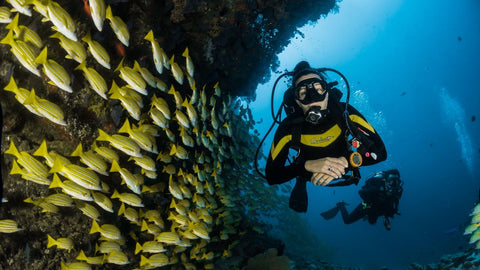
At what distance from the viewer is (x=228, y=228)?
6527 mm

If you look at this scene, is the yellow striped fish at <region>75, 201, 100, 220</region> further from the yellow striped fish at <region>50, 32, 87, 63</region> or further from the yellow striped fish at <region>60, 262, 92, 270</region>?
the yellow striped fish at <region>50, 32, 87, 63</region>

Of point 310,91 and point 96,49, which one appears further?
point 310,91

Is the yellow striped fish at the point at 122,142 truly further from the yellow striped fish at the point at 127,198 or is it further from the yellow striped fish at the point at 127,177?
the yellow striped fish at the point at 127,198

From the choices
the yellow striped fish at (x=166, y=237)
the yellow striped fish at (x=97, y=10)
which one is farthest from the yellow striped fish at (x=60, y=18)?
the yellow striped fish at (x=166, y=237)

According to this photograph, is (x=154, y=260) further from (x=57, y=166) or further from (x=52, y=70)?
(x=52, y=70)

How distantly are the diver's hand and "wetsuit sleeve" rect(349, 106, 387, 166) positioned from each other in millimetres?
564

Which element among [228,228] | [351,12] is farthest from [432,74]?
[228,228]

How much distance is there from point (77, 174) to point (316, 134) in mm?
3781

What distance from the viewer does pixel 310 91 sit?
4.30 m

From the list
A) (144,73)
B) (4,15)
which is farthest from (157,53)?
(4,15)

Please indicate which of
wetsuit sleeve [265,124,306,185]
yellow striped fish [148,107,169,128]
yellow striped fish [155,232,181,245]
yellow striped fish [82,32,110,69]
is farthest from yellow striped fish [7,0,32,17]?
wetsuit sleeve [265,124,306,185]

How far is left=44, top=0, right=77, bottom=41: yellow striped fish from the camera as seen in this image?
2420mm

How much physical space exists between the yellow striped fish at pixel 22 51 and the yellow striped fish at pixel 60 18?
1.37 feet

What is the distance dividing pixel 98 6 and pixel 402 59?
4102 inches
